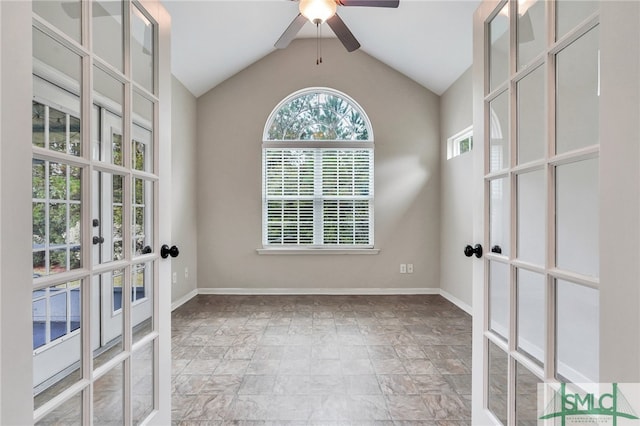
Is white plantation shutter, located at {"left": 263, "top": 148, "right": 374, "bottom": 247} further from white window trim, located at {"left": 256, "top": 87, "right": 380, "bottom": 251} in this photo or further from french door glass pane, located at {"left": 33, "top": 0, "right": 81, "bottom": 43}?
french door glass pane, located at {"left": 33, "top": 0, "right": 81, "bottom": 43}

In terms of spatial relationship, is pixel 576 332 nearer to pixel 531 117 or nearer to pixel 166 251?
pixel 531 117

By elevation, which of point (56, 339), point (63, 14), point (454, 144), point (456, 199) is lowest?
point (56, 339)

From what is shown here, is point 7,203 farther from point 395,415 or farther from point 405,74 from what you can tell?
point 405,74

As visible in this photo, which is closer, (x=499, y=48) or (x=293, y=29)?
(x=499, y=48)

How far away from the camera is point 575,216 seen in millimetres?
955

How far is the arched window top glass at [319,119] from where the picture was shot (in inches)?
176

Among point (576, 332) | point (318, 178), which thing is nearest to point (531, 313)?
point (576, 332)

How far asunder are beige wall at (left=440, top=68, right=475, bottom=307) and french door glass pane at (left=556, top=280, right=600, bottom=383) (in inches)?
105

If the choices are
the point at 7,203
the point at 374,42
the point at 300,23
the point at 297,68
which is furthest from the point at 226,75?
the point at 7,203

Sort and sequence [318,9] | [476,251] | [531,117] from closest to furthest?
[531,117] < [476,251] < [318,9]

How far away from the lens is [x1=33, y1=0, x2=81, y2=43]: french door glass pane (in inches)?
33.7

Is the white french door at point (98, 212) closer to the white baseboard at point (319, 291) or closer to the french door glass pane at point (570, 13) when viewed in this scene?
the french door glass pane at point (570, 13)

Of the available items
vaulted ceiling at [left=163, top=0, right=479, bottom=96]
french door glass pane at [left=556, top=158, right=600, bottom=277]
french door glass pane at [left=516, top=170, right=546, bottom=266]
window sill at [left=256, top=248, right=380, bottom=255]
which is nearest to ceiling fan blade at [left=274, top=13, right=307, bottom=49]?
vaulted ceiling at [left=163, top=0, right=479, bottom=96]

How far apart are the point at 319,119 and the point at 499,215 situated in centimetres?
354
